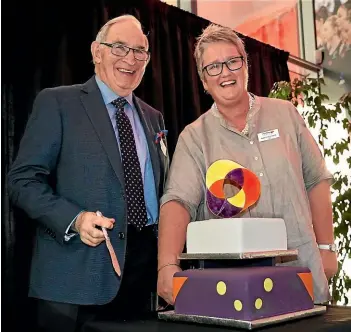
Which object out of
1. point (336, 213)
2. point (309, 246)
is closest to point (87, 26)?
point (309, 246)

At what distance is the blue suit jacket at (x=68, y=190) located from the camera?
1.45 meters

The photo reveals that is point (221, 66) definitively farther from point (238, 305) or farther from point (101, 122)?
point (238, 305)

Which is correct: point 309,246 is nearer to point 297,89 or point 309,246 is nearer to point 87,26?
point 87,26

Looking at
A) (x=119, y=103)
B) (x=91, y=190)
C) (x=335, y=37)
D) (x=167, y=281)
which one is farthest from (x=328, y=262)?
(x=335, y=37)

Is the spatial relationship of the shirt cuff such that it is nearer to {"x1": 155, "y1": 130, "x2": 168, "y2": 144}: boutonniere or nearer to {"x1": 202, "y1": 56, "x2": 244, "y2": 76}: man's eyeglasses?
{"x1": 155, "y1": 130, "x2": 168, "y2": 144}: boutonniere

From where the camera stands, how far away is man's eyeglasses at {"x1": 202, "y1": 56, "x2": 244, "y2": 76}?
155 cm

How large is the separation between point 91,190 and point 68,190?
0.07 metres

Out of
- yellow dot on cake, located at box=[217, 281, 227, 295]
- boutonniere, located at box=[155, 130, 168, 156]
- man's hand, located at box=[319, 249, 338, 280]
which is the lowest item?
yellow dot on cake, located at box=[217, 281, 227, 295]

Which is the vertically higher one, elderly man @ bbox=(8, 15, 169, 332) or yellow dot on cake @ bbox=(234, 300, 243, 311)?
elderly man @ bbox=(8, 15, 169, 332)

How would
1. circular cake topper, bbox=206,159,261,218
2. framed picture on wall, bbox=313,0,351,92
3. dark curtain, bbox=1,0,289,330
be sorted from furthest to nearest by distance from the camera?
framed picture on wall, bbox=313,0,351,92 < dark curtain, bbox=1,0,289,330 < circular cake topper, bbox=206,159,261,218

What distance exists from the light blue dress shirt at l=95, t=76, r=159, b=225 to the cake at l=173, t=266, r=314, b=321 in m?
0.53

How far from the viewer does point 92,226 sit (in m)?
1.27

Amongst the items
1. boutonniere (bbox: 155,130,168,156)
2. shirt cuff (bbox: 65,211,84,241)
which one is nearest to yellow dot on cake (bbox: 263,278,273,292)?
shirt cuff (bbox: 65,211,84,241)

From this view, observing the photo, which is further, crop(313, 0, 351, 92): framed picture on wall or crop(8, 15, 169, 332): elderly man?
crop(313, 0, 351, 92): framed picture on wall
